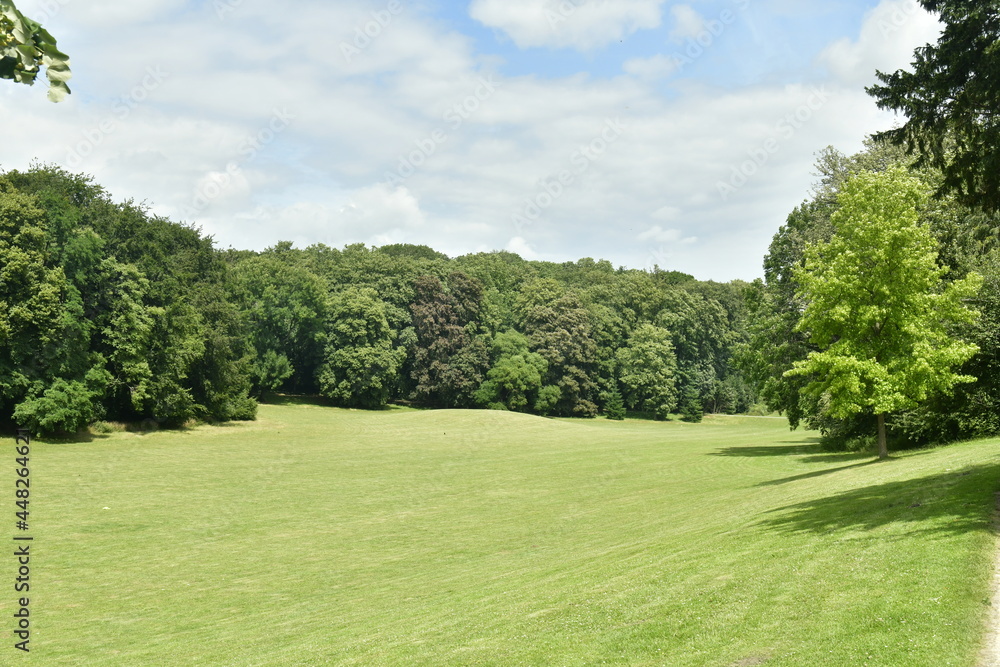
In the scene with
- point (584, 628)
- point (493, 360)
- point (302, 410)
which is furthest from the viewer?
point (493, 360)

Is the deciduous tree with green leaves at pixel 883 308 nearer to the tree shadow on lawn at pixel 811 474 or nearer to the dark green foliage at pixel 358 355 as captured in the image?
the tree shadow on lawn at pixel 811 474

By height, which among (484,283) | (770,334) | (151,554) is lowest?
(151,554)

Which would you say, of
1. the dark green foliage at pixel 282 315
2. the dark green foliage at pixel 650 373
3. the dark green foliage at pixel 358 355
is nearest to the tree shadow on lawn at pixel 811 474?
the dark green foliage at pixel 358 355

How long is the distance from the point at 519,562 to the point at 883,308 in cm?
1787

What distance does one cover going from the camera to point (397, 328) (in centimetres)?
9550

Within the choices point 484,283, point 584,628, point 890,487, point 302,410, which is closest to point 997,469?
point 890,487

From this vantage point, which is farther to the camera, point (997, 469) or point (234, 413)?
point (234, 413)

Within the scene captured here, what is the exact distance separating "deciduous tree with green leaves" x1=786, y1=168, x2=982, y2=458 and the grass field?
327 centimetres

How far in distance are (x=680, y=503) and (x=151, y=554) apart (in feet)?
57.1

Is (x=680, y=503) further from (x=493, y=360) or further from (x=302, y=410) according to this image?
(x=493, y=360)

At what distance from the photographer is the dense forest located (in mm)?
39125

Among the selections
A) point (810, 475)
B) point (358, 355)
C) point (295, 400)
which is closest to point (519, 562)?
point (810, 475)

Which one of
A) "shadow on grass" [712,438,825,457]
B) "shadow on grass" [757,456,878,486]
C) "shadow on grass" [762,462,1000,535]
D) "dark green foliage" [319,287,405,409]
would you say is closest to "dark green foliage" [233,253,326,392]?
"dark green foliage" [319,287,405,409]

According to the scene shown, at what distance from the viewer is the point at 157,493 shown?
33.0 meters
